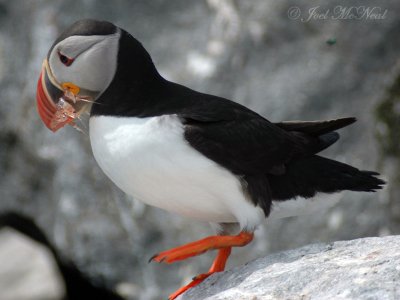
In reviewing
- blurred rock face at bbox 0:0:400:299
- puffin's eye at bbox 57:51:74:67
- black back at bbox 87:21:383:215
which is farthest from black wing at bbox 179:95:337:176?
blurred rock face at bbox 0:0:400:299

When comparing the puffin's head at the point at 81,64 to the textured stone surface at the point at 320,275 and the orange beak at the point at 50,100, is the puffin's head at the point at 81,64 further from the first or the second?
the textured stone surface at the point at 320,275

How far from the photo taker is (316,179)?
438 cm

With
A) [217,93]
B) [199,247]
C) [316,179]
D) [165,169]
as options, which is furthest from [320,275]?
[217,93]

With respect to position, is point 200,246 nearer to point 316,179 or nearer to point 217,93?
point 316,179

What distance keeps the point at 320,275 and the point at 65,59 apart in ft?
4.74

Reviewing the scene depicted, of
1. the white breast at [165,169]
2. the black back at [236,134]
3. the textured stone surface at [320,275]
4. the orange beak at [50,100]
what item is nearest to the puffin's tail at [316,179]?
the black back at [236,134]

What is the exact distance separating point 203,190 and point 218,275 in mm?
353

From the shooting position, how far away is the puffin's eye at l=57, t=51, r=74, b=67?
413 cm

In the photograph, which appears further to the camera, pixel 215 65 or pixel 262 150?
pixel 215 65

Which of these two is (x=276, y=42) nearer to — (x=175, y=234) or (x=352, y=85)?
(x=352, y=85)

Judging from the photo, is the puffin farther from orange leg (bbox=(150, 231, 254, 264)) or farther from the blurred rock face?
the blurred rock face

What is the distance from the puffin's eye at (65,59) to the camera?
13.6ft

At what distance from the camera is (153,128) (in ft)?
12.9

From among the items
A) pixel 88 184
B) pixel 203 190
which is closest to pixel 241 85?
pixel 88 184
